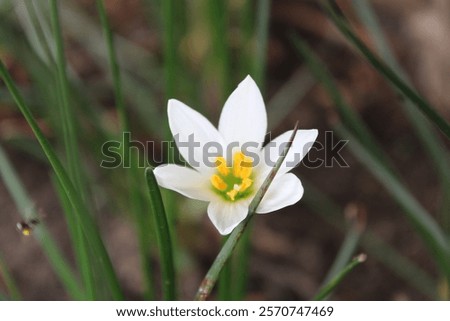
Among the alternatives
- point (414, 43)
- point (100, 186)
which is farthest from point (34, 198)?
point (414, 43)

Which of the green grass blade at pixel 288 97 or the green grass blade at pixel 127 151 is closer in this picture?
the green grass blade at pixel 127 151

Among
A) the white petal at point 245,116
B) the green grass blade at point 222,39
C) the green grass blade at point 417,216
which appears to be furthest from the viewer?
the green grass blade at point 222,39

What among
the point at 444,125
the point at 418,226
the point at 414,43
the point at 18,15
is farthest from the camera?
the point at 414,43

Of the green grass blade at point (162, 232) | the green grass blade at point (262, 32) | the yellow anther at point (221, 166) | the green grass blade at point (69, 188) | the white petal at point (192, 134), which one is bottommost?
the green grass blade at point (162, 232)

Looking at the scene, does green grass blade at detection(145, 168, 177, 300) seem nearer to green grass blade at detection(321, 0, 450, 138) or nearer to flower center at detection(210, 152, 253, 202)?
flower center at detection(210, 152, 253, 202)

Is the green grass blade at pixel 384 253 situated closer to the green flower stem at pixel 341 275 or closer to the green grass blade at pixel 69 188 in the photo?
the green flower stem at pixel 341 275

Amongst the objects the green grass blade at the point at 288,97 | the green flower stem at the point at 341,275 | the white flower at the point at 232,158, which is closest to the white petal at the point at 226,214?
the white flower at the point at 232,158
